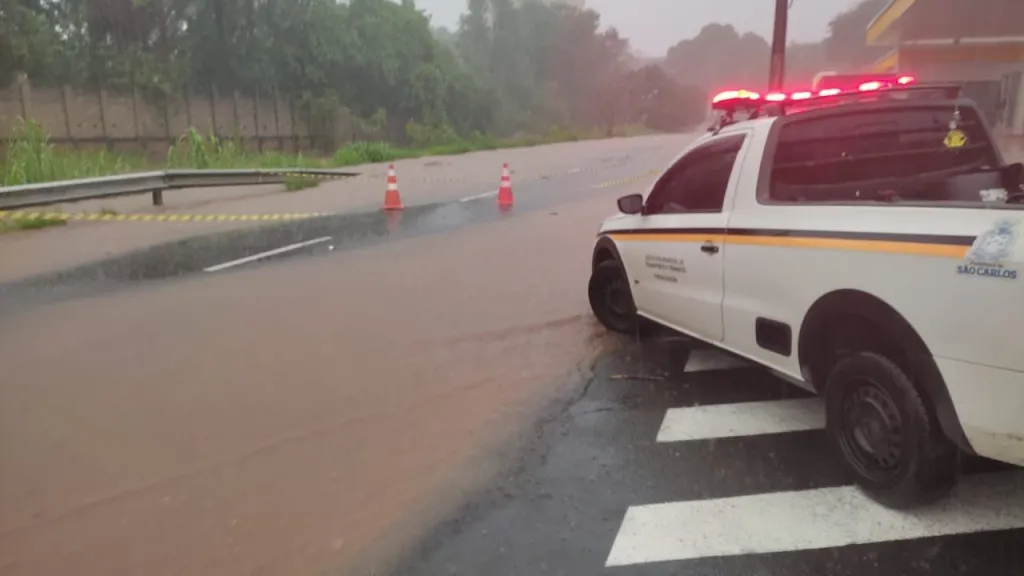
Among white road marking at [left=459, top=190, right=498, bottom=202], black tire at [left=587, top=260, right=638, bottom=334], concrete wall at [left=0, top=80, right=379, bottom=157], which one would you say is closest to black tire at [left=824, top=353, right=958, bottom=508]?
black tire at [left=587, top=260, right=638, bottom=334]

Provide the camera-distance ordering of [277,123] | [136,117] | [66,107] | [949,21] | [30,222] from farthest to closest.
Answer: [277,123] → [136,117] → [66,107] → [949,21] → [30,222]

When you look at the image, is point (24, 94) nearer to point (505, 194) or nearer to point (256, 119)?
point (256, 119)

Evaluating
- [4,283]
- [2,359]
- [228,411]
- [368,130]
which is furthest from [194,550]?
[368,130]

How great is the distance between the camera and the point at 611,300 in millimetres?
6934

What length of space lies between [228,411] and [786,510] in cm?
339

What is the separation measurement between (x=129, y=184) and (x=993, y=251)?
49.1 feet

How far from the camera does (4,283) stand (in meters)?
9.41

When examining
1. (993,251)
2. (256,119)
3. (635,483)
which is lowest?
(635,483)

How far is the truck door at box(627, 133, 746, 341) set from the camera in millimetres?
4988

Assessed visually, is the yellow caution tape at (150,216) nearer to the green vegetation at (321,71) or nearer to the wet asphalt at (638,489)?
the green vegetation at (321,71)

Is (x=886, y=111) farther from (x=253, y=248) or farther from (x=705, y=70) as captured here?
(x=705, y=70)

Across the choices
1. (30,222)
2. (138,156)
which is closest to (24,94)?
(138,156)

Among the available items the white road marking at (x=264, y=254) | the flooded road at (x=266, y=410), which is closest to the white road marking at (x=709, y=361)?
the flooded road at (x=266, y=410)

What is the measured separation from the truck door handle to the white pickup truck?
1cm
